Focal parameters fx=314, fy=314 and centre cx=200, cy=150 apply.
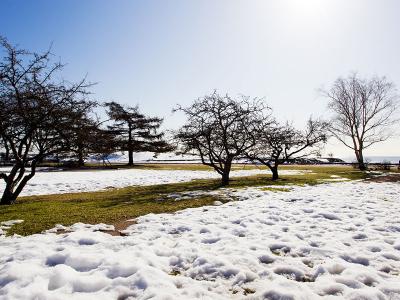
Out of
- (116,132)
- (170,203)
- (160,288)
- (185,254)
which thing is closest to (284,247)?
(185,254)

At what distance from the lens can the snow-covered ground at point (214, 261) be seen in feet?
14.2

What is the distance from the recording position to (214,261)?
535cm

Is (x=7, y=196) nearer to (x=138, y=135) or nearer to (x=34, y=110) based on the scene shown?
(x=34, y=110)

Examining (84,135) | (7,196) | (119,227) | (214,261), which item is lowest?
(214,261)

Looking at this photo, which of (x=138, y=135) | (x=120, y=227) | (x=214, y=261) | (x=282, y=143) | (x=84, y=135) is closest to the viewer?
(x=214, y=261)

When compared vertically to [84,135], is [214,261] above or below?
below

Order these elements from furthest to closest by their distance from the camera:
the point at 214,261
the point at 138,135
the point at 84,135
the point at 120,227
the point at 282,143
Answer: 1. the point at 138,135
2. the point at 282,143
3. the point at 84,135
4. the point at 120,227
5. the point at 214,261

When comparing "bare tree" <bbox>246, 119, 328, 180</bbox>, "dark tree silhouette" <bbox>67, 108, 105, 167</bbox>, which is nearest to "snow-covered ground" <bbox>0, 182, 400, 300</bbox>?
"dark tree silhouette" <bbox>67, 108, 105, 167</bbox>

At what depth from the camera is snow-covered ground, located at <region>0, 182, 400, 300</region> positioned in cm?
432

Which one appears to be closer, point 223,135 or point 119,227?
point 119,227

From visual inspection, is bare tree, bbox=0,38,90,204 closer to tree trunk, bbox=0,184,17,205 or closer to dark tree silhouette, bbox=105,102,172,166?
tree trunk, bbox=0,184,17,205

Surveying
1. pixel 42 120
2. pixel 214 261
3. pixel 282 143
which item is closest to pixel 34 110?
pixel 42 120

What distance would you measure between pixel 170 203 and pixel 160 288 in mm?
8293

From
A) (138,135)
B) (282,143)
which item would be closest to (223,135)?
(282,143)
